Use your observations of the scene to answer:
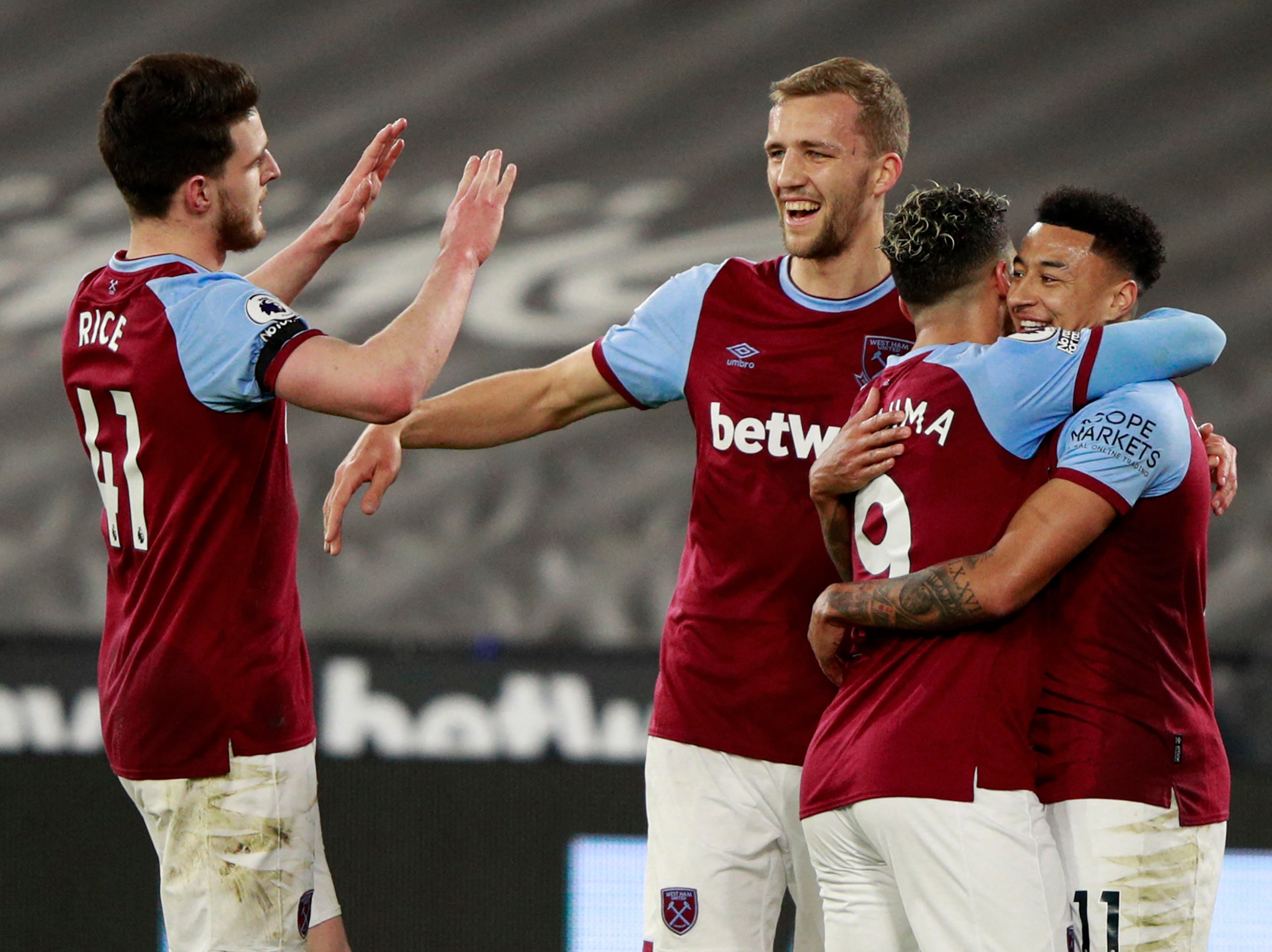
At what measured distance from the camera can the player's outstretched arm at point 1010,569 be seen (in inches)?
94.0

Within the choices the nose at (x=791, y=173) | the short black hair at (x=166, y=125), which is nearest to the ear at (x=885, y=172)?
the nose at (x=791, y=173)

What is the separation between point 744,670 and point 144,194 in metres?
1.37

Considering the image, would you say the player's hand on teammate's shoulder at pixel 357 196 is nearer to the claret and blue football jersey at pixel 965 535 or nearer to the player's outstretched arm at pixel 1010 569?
the claret and blue football jersey at pixel 965 535

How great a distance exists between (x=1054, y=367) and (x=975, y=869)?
0.78 meters

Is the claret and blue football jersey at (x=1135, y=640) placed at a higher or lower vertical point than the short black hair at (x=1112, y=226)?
lower

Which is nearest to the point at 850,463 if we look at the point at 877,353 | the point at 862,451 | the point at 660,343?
the point at 862,451

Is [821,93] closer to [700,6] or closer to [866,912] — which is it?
[866,912]

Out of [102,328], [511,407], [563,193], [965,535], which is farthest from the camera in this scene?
[563,193]

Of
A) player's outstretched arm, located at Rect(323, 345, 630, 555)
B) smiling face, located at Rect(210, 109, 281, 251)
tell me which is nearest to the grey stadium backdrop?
player's outstretched arm, located at Rect(323, 345, 630, 555)

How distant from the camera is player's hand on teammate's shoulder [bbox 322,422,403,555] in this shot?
2.91 metres

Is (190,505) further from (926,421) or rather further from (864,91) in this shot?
(864,91)

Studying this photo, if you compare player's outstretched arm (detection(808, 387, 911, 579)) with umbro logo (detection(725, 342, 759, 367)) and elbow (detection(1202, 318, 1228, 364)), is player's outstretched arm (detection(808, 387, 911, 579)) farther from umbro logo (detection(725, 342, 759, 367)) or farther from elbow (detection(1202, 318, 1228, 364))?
elbow (detection(1202, 318, 1228, 364))

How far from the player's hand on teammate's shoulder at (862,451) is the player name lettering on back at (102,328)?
1.17m

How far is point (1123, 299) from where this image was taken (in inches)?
108
